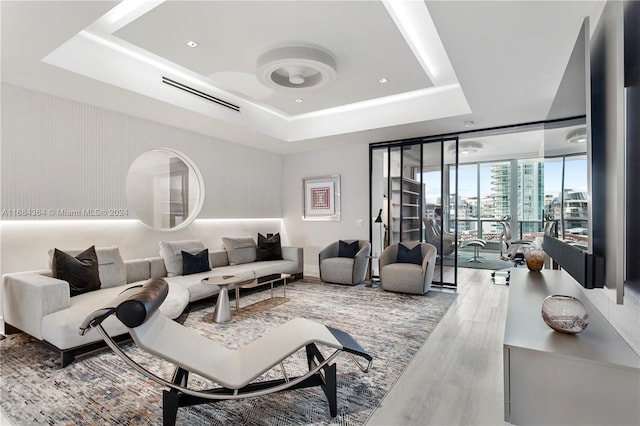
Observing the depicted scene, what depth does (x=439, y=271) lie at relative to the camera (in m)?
5.84

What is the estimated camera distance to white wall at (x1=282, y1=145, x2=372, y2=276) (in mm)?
→ 6488

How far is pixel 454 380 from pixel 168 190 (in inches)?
204

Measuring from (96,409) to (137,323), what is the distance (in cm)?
100

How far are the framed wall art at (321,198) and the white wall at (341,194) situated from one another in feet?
0.32

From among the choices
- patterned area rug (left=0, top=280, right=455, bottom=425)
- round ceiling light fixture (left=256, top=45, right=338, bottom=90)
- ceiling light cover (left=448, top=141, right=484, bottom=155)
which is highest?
ceiling light cover (left=448, top=141, right=484, bottom=155)

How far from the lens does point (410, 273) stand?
512cm

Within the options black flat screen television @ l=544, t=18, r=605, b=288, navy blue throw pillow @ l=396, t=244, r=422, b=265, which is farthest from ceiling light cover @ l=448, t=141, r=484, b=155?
black flat screen television @ l=544, t=18, r=605, b=288

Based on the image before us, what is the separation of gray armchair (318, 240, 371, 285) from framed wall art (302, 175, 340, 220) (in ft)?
2.76

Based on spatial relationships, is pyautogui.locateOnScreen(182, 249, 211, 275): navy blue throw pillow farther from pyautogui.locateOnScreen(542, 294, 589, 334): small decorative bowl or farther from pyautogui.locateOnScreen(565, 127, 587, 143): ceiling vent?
pyautogui.locateOnScreen(565, 127, 587, 143): ceiling vent

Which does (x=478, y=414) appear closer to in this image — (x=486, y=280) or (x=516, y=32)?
(x=516, y=32)

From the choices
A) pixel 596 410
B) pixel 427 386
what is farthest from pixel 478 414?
pixel 596 410

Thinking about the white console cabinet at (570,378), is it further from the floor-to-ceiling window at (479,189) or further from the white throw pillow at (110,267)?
the white throw pillow at (110,267)

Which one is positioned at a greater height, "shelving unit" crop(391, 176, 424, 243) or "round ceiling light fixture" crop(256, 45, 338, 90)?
"round ceiling light fixture" crop(256, 45, 338, 90)

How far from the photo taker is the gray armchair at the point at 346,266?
19.1 ft
